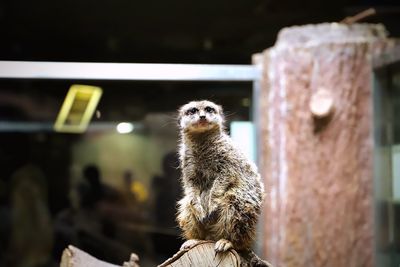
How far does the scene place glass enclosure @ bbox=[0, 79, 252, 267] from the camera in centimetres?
170

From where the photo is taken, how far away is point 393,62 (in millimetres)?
1988

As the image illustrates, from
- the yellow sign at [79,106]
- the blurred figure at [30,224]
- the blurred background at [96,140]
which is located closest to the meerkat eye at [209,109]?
the blurred background at [96,140]

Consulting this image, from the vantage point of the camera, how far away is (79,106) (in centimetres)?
165

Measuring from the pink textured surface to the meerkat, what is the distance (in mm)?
829

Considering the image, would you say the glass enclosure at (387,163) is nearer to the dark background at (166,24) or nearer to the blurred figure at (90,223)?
the dark background at (166,24)

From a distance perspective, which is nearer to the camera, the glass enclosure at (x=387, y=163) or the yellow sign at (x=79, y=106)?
the yellow sign at (x=79, y=106)

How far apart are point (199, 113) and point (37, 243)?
80 centimetres

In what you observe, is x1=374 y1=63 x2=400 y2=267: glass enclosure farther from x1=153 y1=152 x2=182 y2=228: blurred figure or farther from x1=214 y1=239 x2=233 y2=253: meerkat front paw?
x1=214 y1=239 x2=233 y2=253: meerkat front paw

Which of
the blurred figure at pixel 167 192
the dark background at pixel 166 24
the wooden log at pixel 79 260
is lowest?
the wooden log at pixel 79 260

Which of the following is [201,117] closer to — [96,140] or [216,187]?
[216,187]

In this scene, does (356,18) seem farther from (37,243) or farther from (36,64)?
(37,243)

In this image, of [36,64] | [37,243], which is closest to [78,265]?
[37,243]

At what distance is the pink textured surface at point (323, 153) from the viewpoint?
6.97 feet

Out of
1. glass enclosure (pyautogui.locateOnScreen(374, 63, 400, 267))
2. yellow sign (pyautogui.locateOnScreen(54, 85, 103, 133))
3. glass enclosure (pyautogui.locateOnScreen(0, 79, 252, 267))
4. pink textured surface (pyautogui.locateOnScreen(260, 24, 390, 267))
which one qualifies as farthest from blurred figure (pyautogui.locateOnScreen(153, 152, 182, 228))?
glass enclosure (pyautogui.locateOnScreen(374, 63, 400, 267))
